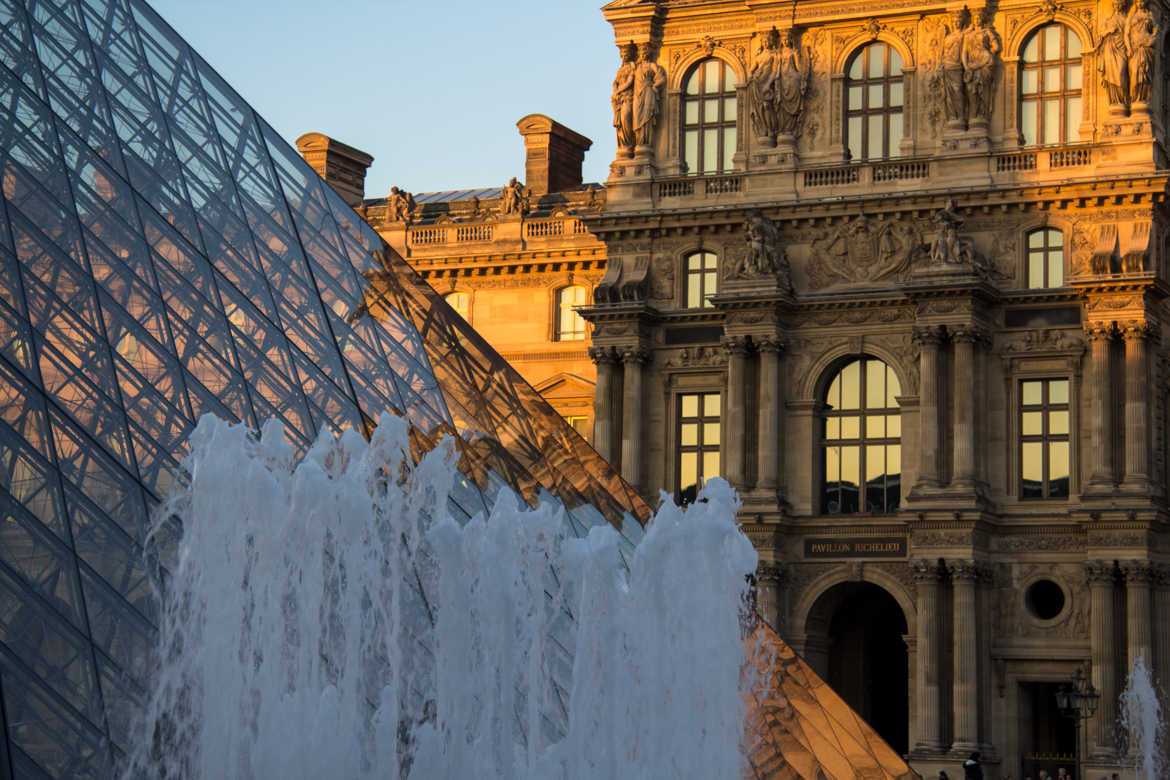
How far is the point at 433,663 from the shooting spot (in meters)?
20.3

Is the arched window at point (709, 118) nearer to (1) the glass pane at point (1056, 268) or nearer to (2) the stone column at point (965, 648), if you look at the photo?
(1) the glass pane at point (1056, 268)

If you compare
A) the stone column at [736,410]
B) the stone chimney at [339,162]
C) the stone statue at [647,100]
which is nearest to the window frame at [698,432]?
the stone column at [736,410]

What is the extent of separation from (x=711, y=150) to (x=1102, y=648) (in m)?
13.6

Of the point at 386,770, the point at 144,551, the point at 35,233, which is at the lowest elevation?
the point at 386,770

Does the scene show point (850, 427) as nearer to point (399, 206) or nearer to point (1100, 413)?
point (1100, 413)

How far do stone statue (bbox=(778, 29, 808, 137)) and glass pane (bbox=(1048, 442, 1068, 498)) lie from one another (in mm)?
8655

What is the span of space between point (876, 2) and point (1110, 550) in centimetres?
1242

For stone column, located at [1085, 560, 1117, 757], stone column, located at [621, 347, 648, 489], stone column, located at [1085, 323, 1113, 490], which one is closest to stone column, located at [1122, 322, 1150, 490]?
stone column, located at [1085, 323, 1113, 490]

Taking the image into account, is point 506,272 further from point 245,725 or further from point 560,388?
point 245,725

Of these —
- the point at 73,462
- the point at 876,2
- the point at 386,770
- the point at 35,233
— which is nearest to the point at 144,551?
the point at 73,462

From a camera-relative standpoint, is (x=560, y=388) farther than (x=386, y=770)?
Yes

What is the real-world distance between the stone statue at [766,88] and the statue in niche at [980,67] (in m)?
4.05

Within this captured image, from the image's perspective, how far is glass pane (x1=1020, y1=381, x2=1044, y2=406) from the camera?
40.0 m

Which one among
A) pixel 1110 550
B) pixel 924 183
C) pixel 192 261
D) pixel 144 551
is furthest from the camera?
pixel 924 183
